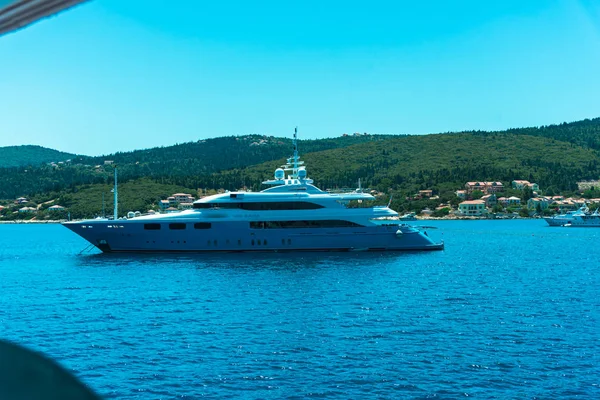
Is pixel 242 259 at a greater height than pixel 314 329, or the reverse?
pixel 242 259

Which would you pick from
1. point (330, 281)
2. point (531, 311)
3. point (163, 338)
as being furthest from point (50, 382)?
point (330, 281)

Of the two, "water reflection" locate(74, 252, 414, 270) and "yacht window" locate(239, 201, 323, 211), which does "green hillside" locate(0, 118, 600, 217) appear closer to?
"water reflection" locate(74, 252, 414, 270)

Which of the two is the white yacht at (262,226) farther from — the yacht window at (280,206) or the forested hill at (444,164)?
the forested hill at (444,164)

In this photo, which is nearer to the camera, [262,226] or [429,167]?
[262,226]

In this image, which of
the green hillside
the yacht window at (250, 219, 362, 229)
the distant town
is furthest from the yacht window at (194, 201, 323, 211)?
the green hillside

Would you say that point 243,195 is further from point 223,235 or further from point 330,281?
point 330,281

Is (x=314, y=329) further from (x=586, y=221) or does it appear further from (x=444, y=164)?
(x=444, y=164)

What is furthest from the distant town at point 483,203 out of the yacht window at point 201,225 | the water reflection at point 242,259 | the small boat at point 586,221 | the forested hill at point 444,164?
the water reflection at point 242,259

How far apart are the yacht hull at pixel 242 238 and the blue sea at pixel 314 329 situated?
684 cm

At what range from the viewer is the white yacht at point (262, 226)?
45.8 meters

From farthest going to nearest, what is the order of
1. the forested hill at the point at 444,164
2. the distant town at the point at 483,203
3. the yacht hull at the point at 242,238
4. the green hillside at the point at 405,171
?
the forested hill at the point at 444,164 < the green hillside at the point at 405,171 < the distant town at the point at 483,203 < the yacht hull at the point at 242,238

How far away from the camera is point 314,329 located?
68.0 ft

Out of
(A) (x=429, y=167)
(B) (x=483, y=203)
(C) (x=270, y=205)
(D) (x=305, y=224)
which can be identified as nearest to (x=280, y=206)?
(C) (x=270, y=205)

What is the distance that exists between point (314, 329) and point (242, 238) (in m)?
26.0
